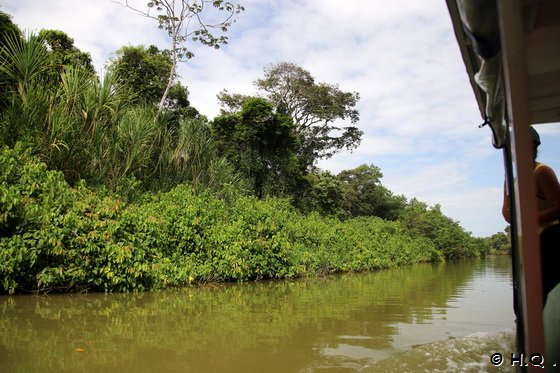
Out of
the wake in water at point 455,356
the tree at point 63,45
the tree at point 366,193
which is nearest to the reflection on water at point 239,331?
the wake in water at point 455,356

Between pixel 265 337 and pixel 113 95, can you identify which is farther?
pixel 113 95

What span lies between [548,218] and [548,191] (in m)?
0.17

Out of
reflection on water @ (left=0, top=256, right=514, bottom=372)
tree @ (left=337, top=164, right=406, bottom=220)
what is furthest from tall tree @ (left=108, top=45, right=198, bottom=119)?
tree @ (left=337, top=164, right=406, bottom=220)

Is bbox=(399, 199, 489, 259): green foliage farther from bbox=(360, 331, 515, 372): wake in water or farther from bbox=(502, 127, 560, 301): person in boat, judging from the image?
bbox=(502, 127, 560, 301): person in boat

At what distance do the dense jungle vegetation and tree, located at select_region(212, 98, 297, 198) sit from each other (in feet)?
0.21

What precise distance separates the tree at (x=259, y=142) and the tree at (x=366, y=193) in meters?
12.0

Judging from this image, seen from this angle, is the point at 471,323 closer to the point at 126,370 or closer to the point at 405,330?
the point at 405,330

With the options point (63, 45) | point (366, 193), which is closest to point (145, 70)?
point (63, 45)

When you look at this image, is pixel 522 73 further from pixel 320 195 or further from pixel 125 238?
pixel 320 195

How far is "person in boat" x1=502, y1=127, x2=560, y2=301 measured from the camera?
155 cm

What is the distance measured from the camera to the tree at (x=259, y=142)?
680 inches

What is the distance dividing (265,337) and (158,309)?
6.88ft

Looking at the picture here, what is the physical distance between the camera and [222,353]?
3535mm

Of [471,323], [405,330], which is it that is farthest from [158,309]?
[471,323]
